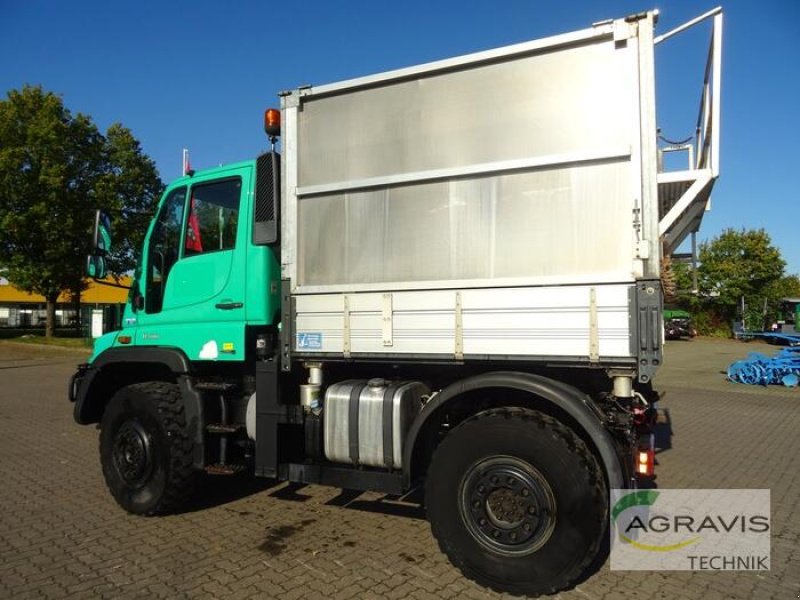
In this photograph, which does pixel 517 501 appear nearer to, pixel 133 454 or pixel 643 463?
pixel 643 463

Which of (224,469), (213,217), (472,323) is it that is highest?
(213,217)

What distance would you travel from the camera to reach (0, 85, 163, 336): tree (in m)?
25.6

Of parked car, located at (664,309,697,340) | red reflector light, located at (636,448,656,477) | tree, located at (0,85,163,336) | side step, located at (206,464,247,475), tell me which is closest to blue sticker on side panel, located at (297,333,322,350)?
side step, located at (206,464,247,475)

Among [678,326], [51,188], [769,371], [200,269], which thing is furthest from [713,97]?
[678,326]

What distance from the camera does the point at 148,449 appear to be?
15.4ft

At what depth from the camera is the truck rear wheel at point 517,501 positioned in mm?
3271

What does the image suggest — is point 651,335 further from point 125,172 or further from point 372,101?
point 125,172

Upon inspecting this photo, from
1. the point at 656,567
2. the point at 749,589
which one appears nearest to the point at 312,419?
the point at 656,567

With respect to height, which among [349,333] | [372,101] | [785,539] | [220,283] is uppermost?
[372,101]

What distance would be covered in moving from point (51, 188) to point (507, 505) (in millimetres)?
28160

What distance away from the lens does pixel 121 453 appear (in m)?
4.86

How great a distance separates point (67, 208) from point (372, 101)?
2688 centimetres

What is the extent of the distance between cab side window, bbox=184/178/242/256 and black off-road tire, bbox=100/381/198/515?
4.11 feet

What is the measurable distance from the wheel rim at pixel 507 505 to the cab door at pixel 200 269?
2143mm
